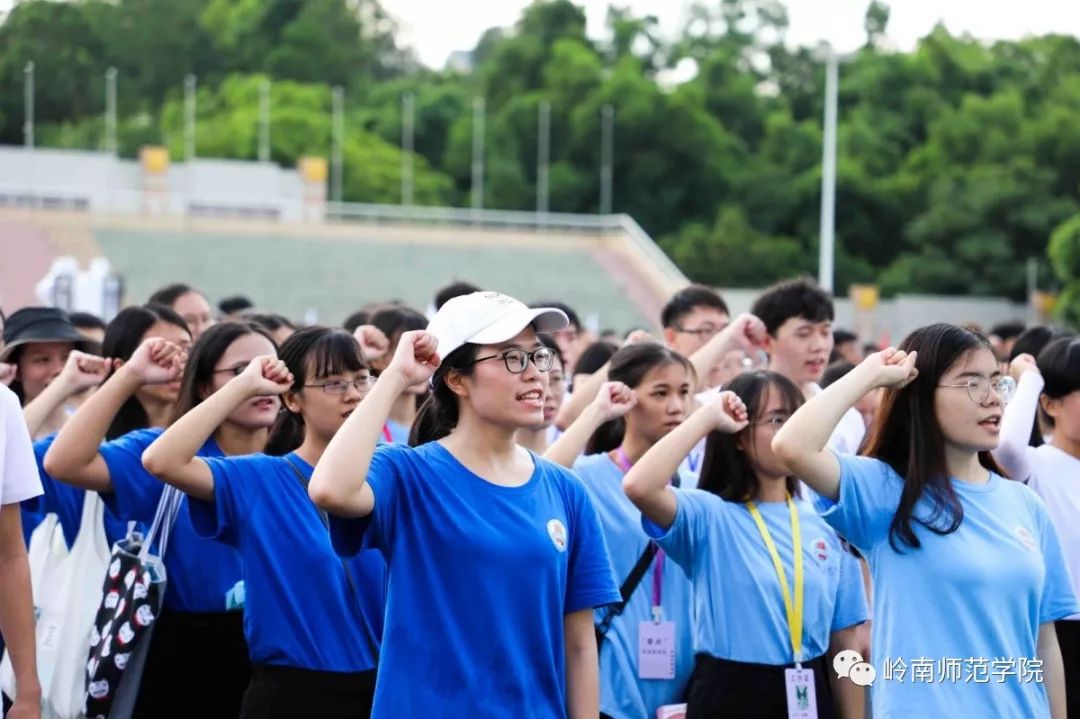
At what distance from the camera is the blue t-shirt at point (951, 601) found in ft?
15.4

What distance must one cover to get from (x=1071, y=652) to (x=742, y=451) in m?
1.35

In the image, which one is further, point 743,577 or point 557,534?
point 743,577

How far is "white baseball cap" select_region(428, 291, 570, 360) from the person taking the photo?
14.2 feet

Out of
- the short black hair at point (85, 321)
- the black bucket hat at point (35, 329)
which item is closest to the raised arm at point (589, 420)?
the black bucket hat at point (35, 329)

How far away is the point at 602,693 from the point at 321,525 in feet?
4.08

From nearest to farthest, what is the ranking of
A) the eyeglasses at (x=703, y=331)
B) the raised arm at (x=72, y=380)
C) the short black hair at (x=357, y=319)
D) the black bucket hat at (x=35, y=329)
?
the raised arm at (x=72, y=380), the black bucket hat at (x=35, y=329), the short black hair at (x=357, y=319), the eyeglasses at (x=703, y=331)

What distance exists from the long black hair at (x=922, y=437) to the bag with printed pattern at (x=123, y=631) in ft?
7.28

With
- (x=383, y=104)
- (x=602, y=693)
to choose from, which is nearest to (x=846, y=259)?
(x=383, y=104)

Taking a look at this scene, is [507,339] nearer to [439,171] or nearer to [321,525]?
[321,525]

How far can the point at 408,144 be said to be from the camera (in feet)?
215

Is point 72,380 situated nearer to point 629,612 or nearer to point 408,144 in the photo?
point 629,612

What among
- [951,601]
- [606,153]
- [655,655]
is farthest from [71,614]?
[606,153]

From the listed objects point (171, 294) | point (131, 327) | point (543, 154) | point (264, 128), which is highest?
point (264, 128)

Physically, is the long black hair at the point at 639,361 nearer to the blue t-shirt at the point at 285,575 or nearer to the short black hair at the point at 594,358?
the blue t-shirt at the point at 285,575
